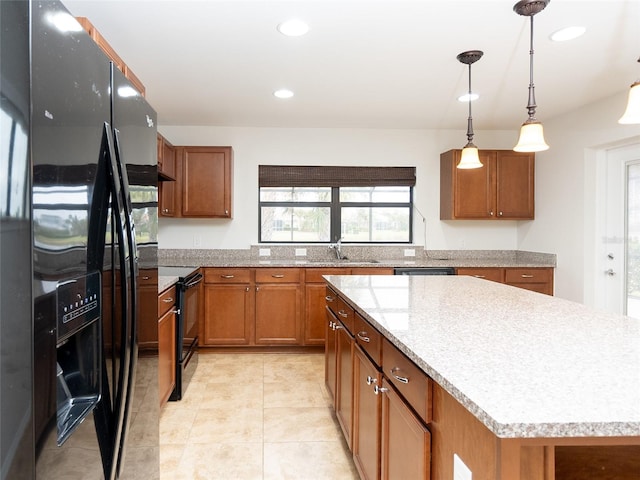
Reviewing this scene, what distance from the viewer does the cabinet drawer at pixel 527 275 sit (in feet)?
13.4

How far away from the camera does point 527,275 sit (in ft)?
13.5

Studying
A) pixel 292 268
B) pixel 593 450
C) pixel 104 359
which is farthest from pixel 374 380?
pixel 292 268

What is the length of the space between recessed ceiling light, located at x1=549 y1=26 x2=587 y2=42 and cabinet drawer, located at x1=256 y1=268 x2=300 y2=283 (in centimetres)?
275

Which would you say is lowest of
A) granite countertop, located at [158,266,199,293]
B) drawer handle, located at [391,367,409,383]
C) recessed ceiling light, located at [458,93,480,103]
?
drawer handle, located at [391,367,409,383]

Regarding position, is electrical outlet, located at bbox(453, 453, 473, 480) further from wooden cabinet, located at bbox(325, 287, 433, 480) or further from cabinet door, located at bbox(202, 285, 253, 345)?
cabinet door, located at bbox(202, 285, 253, 345)

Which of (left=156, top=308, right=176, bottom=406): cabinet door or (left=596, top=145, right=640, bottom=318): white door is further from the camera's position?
(left=596, top=145, right=640, bottom=318): white door

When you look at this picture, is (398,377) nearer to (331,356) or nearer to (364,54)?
(331,356)

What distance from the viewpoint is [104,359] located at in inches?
38.4

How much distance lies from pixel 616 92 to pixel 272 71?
289 cm

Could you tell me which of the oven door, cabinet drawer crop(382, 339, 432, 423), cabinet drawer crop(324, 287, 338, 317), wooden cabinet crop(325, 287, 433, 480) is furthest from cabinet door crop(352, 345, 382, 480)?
the oven door

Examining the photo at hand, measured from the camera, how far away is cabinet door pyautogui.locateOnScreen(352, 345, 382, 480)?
152 centimetres

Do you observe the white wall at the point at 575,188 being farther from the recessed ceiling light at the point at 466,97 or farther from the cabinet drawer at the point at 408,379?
the cabinet drawer at the point at 408,379

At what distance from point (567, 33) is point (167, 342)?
10.4ft

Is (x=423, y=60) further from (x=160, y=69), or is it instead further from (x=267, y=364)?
(x=267, y=364)
